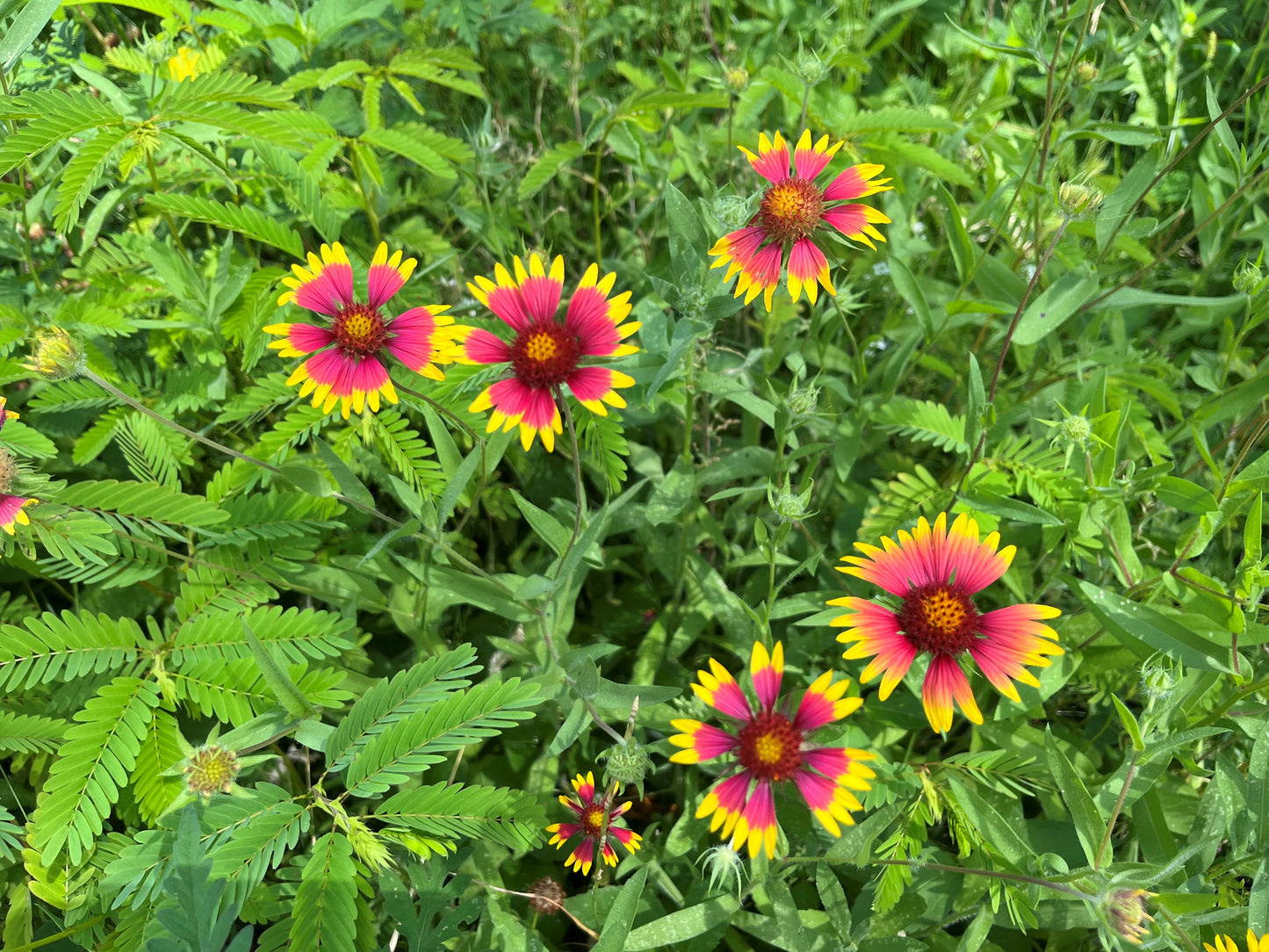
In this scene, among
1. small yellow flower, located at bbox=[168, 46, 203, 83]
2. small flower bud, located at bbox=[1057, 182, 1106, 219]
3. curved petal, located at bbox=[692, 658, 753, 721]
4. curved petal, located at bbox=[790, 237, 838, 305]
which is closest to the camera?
curved petal, located at bbox=[692, 658, 753, 721]

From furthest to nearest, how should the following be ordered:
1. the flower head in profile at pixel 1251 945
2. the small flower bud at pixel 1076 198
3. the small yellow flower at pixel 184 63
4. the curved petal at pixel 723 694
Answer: the small yellow flower at pixel 184 63, the small flower bud at pixel 1076 198, the curved petal at pixel 723 694, the flower head in profile at pixel 1251 945

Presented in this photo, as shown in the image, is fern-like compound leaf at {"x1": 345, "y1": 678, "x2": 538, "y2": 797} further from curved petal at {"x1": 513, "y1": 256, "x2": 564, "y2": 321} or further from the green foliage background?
curved petal at {"x1": 513, "y1": 256, "x2": 564, "y2": 321}

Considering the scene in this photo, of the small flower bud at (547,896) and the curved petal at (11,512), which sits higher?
the curved petal at (11,512)

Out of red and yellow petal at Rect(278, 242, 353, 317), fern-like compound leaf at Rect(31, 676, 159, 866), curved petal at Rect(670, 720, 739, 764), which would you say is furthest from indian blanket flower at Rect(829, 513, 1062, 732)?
fern-like compound leaf at Rect(31, 676, 159, 866)

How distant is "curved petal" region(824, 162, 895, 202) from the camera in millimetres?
1625

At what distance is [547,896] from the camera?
168 cm

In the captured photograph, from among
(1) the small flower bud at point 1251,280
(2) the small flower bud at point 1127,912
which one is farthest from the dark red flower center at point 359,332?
(1) the small flower bud at point 1251,280

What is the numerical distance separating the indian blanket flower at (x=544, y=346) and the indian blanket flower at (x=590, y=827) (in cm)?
67

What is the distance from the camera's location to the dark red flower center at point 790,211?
1.62 m

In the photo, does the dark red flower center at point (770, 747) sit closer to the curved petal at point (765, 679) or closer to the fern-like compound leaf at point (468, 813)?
the curved petal at point (765, 679)

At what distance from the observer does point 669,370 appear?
150 centimetres

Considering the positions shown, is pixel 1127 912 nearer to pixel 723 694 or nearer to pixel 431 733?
pixel 723 694

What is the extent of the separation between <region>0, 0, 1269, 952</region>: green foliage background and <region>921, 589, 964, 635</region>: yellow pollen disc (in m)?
0.22

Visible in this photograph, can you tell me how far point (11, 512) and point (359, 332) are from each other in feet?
2.16
